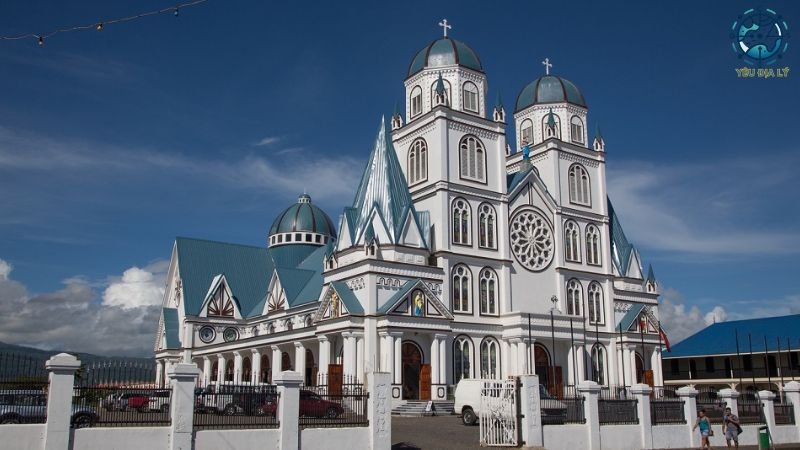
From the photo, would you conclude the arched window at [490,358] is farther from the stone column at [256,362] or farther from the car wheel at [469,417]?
the stone column at [256,362]

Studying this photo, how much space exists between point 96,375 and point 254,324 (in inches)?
1509

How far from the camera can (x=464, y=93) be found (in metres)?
48.7

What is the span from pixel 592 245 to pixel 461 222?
1198 centimetres

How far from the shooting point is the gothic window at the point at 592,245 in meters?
52.8

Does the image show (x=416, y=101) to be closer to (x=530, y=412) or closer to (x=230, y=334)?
(x=230, y=334)

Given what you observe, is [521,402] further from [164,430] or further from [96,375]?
[96,375]

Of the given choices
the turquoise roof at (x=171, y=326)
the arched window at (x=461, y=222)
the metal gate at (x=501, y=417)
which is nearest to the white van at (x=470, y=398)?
the metal gate at (x=501, y=417)

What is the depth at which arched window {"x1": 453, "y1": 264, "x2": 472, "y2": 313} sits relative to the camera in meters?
44.9

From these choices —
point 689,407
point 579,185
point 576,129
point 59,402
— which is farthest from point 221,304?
point 59,402

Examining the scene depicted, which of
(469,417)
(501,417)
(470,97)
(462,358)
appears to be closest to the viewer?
(501,417)

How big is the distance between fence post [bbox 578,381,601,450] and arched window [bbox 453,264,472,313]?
62.4 feet

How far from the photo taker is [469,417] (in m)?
31.7

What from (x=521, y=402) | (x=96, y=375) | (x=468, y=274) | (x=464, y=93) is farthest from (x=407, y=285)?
(x=96, y=375)

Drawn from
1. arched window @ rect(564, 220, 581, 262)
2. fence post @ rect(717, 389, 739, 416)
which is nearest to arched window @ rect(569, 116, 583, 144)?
arched window @ rect(564, 220, 581, 262)
